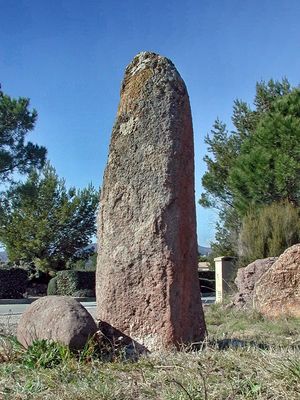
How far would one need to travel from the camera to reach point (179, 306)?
527 cm

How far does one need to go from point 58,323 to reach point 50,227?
3011 cm

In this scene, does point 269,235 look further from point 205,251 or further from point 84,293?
point 205,251

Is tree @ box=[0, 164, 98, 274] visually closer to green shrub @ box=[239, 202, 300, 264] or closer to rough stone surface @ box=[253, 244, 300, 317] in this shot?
green shrub @ box=[239, 202, 300, 264]

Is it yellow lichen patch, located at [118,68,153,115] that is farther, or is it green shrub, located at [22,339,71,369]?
yellow lichen patch, located at [118,68,153,115]

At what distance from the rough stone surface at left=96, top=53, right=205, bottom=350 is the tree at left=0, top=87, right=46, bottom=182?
20777mm

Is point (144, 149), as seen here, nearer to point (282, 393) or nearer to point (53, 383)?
point (53, 383)

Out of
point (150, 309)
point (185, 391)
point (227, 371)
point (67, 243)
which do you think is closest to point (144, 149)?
point (150, 309)

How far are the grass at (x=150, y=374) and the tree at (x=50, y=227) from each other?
94.3 feet

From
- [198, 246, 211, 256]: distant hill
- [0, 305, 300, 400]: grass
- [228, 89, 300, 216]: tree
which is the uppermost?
[228, 89, 300, 216]: tree

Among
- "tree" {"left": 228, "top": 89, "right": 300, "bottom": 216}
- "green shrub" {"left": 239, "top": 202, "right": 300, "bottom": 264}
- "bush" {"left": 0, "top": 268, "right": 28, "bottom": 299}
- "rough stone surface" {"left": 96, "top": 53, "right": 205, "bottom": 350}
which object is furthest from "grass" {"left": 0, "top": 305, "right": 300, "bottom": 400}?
"bush" {"left": 0, "top": 268, "right": 28, "bottom": 299}

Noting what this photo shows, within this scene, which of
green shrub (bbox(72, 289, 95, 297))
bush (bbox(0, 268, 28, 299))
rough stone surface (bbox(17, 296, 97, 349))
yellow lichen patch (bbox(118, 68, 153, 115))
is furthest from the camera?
bush (bbox(0, 268, 28, 299))

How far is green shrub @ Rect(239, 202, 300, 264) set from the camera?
14305mm

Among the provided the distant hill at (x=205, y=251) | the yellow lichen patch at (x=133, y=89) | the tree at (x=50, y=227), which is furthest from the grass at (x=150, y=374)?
the tree at (x=50, y=227)

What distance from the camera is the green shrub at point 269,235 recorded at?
1430cm
